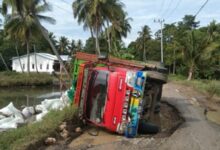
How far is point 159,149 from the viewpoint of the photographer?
7000mm

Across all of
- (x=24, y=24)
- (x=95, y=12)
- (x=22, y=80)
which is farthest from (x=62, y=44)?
(x=95, y=12)

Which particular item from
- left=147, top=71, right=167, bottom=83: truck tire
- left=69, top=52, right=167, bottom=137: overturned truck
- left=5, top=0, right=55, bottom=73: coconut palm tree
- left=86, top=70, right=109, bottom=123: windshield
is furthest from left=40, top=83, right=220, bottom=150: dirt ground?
left=5, top=0, right=55, bottom=73: coconut palm tree

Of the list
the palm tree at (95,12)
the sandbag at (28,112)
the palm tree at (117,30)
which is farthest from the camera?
the palm tree at (117,30)

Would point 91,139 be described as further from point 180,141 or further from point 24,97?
point 24,97

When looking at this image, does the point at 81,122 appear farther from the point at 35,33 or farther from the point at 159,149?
the point at 35,33

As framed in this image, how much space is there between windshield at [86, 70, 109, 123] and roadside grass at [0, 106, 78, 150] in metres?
0.69

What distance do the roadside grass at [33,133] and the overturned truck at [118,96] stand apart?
0.42 m

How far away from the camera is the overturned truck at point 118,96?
8281mm

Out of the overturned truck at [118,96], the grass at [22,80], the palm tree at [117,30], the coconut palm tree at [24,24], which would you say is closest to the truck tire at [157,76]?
A: the overturned truck at [118,96]

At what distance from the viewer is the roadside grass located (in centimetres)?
698

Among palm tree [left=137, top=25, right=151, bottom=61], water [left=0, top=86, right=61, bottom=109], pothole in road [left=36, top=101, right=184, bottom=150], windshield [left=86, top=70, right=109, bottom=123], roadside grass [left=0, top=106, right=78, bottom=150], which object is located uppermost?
palm tree [left=137, top=25, right=151, bottom=61]

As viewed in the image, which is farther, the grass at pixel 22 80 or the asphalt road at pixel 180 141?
the grass at pixel 22 80

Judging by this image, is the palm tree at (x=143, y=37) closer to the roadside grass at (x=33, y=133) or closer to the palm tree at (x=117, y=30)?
the palm tree at (x=117, y=30)

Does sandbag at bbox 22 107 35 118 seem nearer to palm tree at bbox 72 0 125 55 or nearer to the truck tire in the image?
the truck tire
